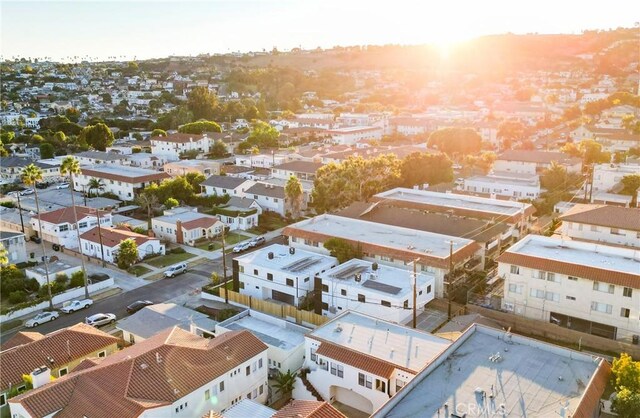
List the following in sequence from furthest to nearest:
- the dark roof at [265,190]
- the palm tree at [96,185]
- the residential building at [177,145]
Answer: the residential building at [177,145], the palm tree at [96,185], the dark roof at [265,190]

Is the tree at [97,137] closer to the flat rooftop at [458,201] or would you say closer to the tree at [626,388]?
the flat rooftop at [458,201]

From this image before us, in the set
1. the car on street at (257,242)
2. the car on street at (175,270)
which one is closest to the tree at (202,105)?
the car on street at (257,242)

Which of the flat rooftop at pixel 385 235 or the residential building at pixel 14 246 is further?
the residential building at pixel 14 246

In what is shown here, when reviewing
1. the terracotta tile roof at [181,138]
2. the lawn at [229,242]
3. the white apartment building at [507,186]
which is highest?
the terracotta tile roof at [181,138]

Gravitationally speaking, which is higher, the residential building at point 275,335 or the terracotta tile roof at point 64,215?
the terracotta tile roof at point 64,215

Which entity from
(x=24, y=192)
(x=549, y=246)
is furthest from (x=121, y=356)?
(x=24, y=192)

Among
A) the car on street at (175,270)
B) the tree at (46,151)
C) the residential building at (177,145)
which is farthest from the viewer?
the residential building at (177,145)

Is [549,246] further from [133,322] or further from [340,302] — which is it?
[133,322]
